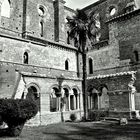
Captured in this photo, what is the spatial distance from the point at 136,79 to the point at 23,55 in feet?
32.6

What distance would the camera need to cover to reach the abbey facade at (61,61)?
16.1 meters

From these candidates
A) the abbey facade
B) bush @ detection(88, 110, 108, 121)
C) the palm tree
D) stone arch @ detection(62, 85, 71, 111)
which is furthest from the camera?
stone arch @ detection(62, 85, 71, 111)

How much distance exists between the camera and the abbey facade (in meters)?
16.1

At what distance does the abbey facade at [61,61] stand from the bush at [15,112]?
4.56m

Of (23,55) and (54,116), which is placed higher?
(23,55)

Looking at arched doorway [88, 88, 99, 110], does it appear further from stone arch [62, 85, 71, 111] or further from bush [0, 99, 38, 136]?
bush [0, 99, 38, 136]

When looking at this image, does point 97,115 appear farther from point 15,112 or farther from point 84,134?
point 15,112

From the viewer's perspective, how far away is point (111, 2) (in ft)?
87.0

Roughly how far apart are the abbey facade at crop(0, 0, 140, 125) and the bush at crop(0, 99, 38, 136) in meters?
4.56

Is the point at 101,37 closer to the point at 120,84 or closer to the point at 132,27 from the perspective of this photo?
the point at 132,27

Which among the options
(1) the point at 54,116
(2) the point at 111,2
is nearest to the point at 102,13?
(2) the point at 111,2

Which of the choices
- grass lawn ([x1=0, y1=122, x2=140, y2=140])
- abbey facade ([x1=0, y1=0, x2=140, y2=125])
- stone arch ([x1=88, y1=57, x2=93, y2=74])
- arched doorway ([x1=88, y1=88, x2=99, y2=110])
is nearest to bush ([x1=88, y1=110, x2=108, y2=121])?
abbey facade ([x1=0, y1=0, x2=140, y2=125])

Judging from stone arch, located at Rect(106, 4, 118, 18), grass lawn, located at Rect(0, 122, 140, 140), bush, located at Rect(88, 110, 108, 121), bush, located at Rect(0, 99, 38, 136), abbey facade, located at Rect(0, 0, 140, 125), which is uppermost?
stone arch, located at Rect(106, 4, 118, 18)

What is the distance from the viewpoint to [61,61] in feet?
69.6
